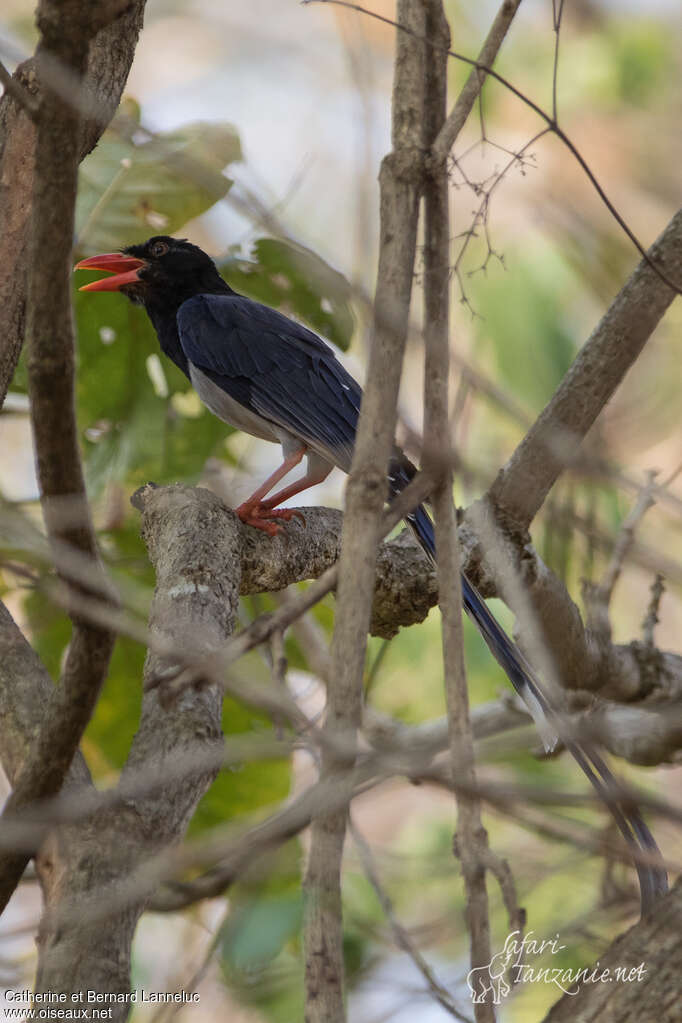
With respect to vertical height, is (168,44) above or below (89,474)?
above

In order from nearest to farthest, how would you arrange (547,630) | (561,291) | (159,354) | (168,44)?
(547,630), (159,354), (561,291), (168,44)

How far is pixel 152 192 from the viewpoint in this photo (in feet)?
13.8

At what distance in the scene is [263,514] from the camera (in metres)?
3.56

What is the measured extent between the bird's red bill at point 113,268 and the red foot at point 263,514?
1.28m

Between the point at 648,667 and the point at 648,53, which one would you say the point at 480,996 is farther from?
the point at 648,53

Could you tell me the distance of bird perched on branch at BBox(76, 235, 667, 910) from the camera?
4027mm

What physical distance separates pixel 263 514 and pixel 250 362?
932 millimetres

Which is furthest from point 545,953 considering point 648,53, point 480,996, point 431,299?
point 648,53

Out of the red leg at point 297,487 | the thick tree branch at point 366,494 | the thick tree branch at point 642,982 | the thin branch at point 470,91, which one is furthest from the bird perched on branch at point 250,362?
the thick tree branch at point 642,982

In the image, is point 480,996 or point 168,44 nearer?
point 480,996

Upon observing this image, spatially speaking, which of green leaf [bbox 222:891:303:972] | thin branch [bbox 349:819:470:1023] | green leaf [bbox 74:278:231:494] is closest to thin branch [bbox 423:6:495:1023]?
thin branch [bbox 349:819:470:1023]

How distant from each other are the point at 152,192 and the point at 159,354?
0.81m

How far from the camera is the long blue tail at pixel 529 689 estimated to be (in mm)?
1936

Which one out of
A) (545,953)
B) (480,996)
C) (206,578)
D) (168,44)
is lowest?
(480,996)
